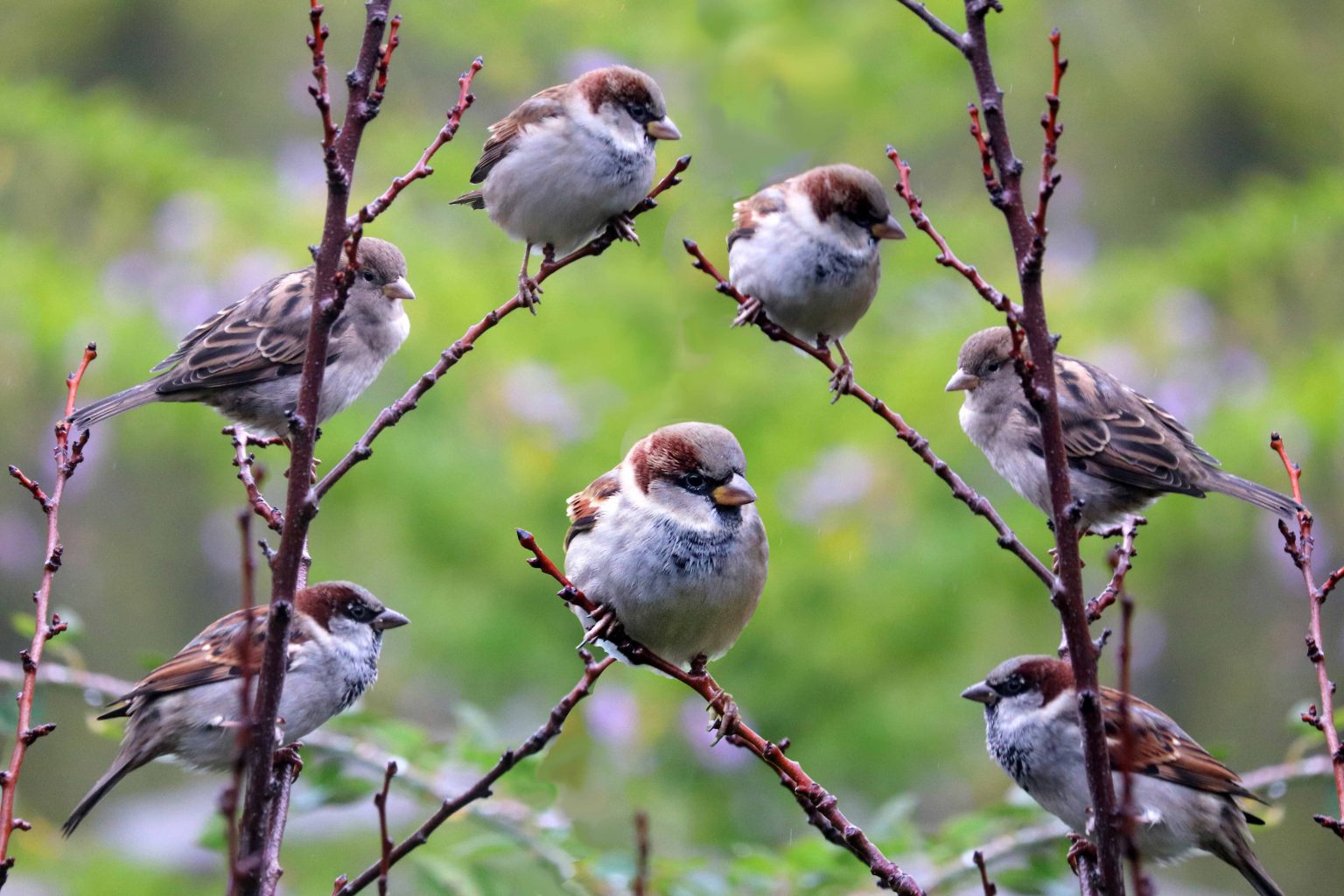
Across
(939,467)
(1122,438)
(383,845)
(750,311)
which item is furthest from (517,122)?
(383,845)

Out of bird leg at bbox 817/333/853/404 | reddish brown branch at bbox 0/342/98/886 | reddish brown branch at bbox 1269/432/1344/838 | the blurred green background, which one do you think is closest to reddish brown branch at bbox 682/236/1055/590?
bird leg at bbox 817/333/853/404

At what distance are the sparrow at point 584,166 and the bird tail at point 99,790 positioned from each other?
2.74 feet

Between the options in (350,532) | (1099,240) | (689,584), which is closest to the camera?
(689,584)

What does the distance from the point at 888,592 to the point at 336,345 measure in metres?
1.69

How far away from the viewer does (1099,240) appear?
4398 millimetres

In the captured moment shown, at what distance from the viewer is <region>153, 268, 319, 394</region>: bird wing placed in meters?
2.20

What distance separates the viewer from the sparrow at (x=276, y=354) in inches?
86.0

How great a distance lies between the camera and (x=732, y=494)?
1563 millimetres

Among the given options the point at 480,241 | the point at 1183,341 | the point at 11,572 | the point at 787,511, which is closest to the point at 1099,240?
the point at 1183,341

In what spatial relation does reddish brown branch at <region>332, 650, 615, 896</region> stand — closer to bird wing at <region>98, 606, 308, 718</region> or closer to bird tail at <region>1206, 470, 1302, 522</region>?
bird wing at <region>98, 606, 308, 718</region>

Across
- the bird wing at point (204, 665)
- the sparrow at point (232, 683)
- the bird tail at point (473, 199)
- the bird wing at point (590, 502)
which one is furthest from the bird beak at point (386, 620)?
the bird tail at point (473, 199)

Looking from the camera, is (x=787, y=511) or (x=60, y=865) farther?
(x=60, y=865)

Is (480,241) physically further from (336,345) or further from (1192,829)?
(1192,829)

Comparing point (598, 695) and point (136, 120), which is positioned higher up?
point (136, 120)
